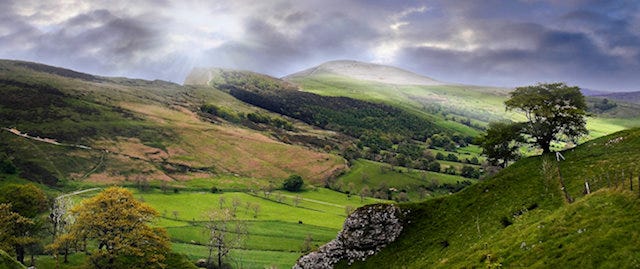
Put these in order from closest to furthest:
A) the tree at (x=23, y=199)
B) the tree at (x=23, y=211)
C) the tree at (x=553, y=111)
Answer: the tree at (x=553, y=111), the tree at (x=23, y=211), the tree at (x=23, y=199)

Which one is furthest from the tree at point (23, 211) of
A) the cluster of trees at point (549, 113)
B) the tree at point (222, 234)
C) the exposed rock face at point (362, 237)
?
the cluster of trees at point (549, 113)

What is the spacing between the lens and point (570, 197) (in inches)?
1880

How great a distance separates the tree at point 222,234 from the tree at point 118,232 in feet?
85.0

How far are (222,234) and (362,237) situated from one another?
5467 centimetres

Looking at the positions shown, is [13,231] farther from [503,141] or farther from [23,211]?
[503,141]

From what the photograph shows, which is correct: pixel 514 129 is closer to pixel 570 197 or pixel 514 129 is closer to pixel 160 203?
pixel 570 197

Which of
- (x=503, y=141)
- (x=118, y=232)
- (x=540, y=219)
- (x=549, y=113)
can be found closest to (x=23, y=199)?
(x=118, y=232)

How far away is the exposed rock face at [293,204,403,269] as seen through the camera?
225 ft

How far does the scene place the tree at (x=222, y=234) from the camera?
368 ft

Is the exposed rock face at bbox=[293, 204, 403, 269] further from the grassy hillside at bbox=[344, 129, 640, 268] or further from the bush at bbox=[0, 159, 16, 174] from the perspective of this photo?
the bush at bbox=[0, 159, 16, 174]

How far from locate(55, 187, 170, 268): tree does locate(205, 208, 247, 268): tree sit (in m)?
25.9

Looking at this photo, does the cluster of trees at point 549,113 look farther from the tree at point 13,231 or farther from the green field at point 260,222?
the tree at point 13,231

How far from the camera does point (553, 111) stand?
2830 inches

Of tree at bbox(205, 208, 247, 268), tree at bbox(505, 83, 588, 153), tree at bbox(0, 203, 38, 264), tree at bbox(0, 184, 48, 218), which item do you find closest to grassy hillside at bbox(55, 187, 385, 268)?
tree at bbox(205, 208, 247, 268)
